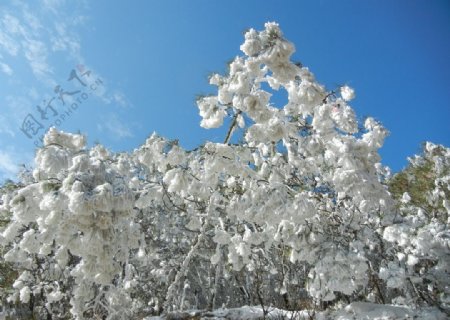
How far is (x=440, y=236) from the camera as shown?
21.1ft

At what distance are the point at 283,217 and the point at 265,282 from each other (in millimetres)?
7671

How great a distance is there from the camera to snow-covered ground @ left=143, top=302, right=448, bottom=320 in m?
5.32

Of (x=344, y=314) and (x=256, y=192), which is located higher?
(x=256, y=192)

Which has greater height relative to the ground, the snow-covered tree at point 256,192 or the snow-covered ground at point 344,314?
the snow-covered tree at point 256,192

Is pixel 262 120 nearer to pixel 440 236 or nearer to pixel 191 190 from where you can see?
pixel 191 190

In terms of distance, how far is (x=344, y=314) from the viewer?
18.7ft

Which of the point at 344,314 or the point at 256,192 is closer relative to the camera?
the point at 256,192

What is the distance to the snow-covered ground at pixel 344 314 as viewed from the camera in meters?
5.32

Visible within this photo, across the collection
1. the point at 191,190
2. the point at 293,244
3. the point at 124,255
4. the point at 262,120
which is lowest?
the point at 124,255

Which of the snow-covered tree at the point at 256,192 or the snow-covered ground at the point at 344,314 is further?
the snow-covered ground at the point at 344,314

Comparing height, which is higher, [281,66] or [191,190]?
[281,66]

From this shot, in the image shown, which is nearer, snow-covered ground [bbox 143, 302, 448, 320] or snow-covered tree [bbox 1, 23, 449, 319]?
snow-covered tree [bbox 1, 23, 449, 319]

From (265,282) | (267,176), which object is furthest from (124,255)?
(265,282)

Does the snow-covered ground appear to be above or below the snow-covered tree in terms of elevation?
below
